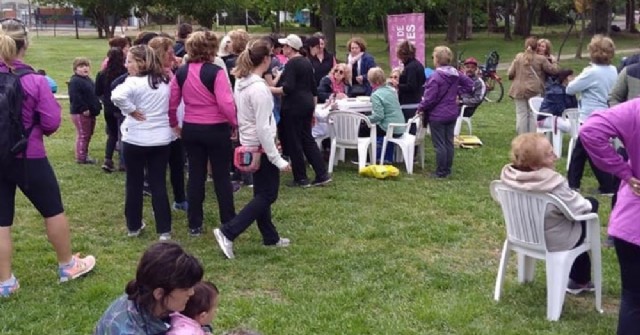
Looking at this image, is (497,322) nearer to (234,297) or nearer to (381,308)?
(381,308)

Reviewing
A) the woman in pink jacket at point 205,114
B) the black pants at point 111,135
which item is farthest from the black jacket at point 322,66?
the woman in pink jacket at point 205,114

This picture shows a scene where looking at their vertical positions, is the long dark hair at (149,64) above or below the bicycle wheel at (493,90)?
above

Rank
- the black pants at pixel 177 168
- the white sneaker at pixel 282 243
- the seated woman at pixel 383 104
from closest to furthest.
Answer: the white sneaker at pixel 282 243 < the black pants at pixel 177 168 < the seated woman at pixel 383 104

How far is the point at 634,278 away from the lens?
326 cm

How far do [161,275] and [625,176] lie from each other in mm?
1989

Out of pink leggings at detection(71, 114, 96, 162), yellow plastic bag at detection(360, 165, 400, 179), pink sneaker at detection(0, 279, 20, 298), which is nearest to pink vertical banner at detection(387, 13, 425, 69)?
yellow plastic bag at detection(360, 165, 400, 179)

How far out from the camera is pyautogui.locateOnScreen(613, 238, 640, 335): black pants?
10.7ft

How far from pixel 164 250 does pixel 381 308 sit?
7.41 feet

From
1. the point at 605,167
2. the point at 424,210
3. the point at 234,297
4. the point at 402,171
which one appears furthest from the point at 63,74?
the point at 605,167

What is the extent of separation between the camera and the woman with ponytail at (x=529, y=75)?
951 centimetres

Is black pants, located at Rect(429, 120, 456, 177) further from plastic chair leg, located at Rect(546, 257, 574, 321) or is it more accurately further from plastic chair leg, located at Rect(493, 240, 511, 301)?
plastic chair leg, located at Rect(546, 257, 574, 321)

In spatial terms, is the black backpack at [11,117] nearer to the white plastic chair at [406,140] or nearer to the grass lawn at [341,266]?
the grass lawn at [341,266]

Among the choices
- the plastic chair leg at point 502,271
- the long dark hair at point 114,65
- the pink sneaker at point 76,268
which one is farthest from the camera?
the long dark hair at point 114,65

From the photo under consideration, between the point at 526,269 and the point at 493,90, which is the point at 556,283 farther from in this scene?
the point at 493,90
